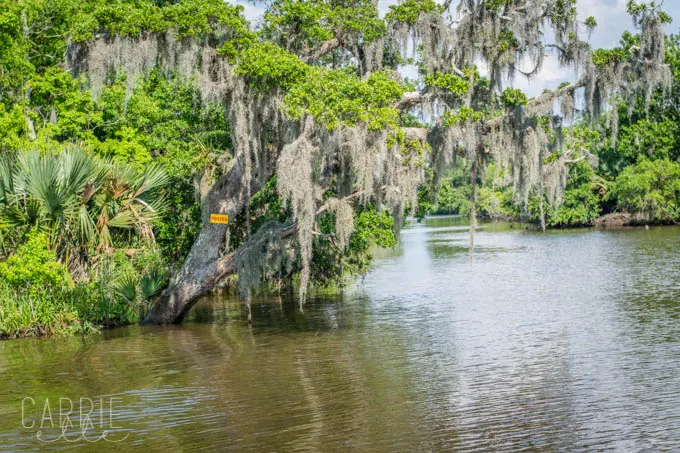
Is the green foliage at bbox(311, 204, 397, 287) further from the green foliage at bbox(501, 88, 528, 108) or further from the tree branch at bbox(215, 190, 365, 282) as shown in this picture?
the green foliage at bbox(501, 88, 528, 108)

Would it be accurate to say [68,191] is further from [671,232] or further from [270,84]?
[671,232]

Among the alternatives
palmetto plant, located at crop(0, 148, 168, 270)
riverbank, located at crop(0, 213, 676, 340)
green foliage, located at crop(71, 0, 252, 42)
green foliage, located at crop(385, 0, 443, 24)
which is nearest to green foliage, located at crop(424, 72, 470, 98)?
green foliage, located at crop(385, 0, 443, 24)

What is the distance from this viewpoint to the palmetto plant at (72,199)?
15836 millimetres

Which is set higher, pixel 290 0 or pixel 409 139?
pixel 290 0

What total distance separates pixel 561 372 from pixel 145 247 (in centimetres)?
1041

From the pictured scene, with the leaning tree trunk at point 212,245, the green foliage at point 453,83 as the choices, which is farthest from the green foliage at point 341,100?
the leaning tree trunk at point 212,245

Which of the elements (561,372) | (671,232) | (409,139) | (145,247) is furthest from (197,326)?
(671,232)

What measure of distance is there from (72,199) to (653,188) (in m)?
43.1

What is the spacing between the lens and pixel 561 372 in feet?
38.3

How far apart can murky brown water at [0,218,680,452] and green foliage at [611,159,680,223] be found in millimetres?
29202

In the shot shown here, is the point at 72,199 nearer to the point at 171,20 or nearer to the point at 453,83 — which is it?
the point at 171,20

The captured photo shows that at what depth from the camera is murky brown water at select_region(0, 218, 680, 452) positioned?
29.0ft

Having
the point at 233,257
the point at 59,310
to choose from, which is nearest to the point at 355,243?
the point at 233,257

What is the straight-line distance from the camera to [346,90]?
13617 mm
